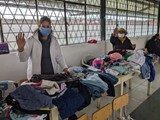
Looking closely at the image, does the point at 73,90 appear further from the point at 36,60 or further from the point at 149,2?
the point at 149,2

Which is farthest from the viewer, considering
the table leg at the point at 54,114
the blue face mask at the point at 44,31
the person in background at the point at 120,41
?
the person in background at the point at 120,41

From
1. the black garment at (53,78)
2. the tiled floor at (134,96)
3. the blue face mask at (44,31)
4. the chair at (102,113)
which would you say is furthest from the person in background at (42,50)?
the tiled floor at (134,96)

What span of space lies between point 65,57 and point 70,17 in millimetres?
908

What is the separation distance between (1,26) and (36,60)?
3.56 ft

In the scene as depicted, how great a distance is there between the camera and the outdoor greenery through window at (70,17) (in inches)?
99.3

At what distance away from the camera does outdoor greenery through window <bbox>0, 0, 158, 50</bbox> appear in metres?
2.52

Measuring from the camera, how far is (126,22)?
5207mm

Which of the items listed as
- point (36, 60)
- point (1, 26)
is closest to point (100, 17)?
point (1, 26)

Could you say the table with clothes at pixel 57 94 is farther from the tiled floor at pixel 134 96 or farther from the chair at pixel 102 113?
the tiled floor at pixel 134 96

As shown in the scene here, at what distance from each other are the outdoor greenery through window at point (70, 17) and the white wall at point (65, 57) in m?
0.21

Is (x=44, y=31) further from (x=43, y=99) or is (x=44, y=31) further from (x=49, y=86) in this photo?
(x=43, y=99)

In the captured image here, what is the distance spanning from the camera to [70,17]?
3.35 m

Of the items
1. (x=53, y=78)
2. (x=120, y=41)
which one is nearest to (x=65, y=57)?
(x=120, y=41)

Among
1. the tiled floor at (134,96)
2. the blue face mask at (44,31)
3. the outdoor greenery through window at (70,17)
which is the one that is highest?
the outdoor greenery through window at (70,17)
